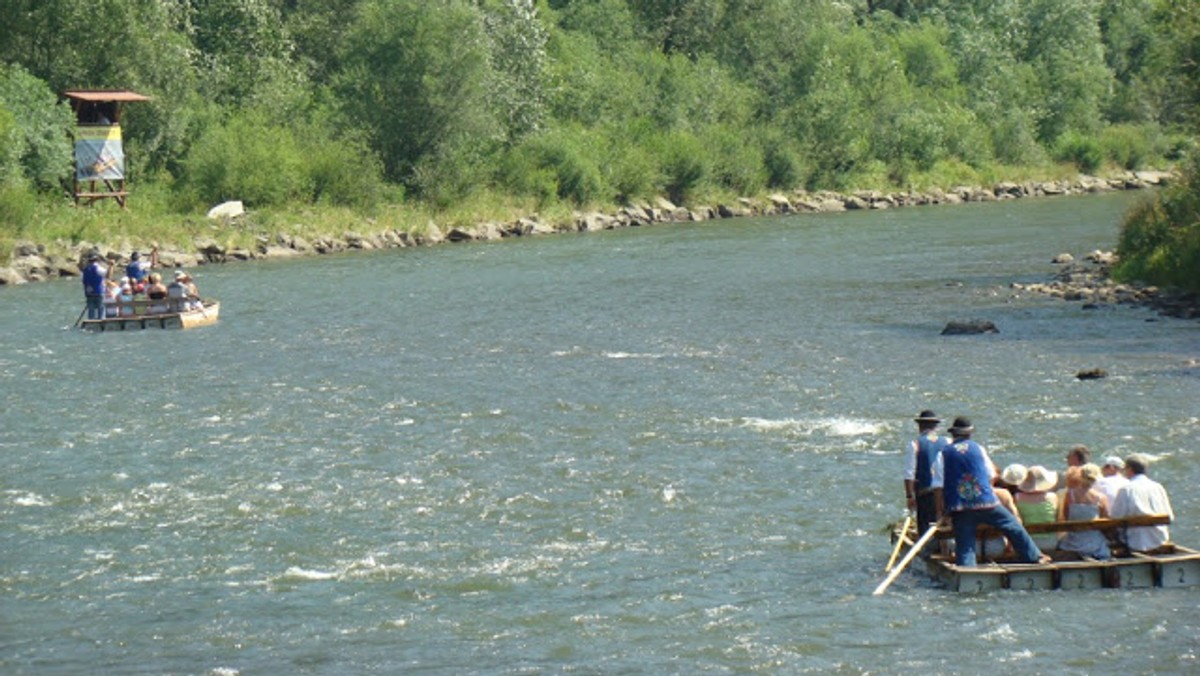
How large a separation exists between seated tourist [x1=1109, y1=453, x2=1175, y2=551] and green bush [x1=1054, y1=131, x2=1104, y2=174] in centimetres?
9775

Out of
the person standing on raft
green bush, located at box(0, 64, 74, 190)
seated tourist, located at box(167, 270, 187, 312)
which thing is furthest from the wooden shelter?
the person standing on raft

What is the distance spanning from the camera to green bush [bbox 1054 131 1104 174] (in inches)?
4525

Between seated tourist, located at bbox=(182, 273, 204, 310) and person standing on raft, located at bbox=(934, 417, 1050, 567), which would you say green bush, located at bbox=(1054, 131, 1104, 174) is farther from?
person standing on raft, located at bbox=(934, 417, 1050, 567)

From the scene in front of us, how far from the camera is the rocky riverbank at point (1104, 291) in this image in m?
44.9

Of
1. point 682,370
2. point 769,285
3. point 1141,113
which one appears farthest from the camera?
point 1141,113

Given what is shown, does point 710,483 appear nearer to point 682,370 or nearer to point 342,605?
point 342,605

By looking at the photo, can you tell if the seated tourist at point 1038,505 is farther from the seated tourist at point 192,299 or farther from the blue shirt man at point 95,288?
the blue shirt man at point 95,288

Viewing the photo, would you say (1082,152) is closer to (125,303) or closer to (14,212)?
(14,212)

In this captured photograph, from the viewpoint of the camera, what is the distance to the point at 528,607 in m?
20.7

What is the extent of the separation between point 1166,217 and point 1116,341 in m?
12.6

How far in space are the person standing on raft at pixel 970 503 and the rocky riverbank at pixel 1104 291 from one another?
Answer: 24417 millimetres

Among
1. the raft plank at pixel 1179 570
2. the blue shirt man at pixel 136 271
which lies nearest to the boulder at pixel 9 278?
the blue shirt man at pixel 136 271

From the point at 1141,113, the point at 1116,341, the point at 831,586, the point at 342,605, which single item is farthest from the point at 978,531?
→ the point at 1141,113

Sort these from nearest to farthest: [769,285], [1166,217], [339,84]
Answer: [1166,217], [769,285], [339,84]
